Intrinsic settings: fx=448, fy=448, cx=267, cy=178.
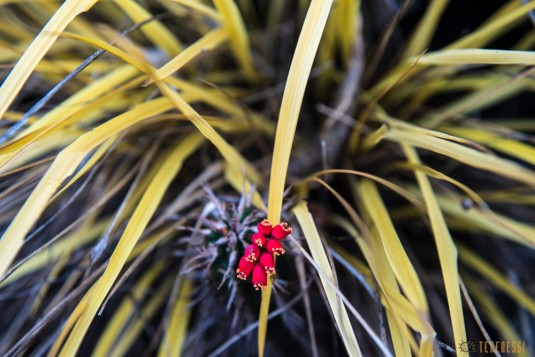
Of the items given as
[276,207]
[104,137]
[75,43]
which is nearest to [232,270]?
[276,207]

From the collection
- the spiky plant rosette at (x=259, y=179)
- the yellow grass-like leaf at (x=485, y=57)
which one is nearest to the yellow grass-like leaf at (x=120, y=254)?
the spiky plant rosette at (x=259, y=179)

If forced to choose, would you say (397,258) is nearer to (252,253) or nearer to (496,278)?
(252,253)

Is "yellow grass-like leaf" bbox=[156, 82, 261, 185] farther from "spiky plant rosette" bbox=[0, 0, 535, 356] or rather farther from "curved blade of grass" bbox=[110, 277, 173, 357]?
"curved blade of grass" bbox=[110, 277, 173, 357]

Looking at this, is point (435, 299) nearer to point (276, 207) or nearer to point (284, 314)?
point (284, 314)

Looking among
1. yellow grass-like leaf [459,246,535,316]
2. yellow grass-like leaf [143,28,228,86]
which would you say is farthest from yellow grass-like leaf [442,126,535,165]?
yellow grass-like leaf [143,28,228,86]

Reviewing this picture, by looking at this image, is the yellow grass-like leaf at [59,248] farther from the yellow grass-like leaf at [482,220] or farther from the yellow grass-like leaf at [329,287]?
the yellow grass-like leaf at [482,220]

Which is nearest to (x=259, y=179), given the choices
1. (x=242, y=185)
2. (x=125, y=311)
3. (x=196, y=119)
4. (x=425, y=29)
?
(x=242, y=185)
